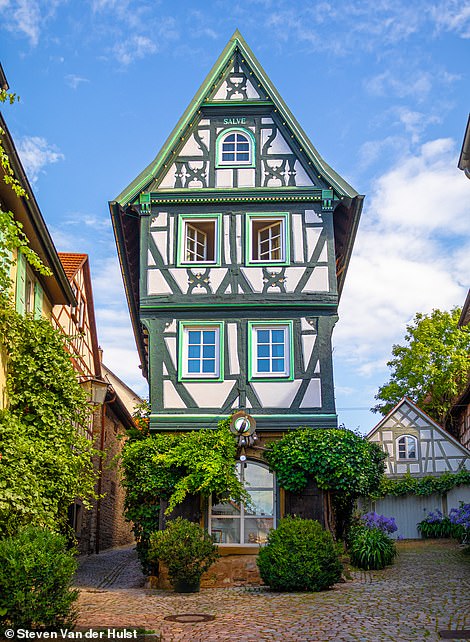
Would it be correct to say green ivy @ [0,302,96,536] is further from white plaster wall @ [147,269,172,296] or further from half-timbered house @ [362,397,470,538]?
half-timbered house @ [362,397,470,538]

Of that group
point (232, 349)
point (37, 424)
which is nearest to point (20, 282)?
point (37, 424)

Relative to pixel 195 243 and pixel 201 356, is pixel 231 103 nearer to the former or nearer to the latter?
pixel 195 243

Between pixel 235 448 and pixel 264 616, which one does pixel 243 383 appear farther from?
pixel 264 616

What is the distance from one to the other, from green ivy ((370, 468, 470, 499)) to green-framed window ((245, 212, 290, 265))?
15.6 meters

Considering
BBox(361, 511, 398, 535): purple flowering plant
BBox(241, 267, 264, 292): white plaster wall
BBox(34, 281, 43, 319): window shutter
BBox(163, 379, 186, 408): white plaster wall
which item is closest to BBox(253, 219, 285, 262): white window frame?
BBox(241, 267, 264, 292): white plaster wall

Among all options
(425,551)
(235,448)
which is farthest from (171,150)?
(425,551)

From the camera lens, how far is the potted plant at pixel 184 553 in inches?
587

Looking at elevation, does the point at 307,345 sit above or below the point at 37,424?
above

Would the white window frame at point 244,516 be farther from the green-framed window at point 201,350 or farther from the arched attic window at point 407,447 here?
the arched attic window at point 407,447

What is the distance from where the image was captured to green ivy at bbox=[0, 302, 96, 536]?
14289mm

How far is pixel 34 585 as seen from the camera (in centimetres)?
938

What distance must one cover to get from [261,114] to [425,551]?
13117 millimetres

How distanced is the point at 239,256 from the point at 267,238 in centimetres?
104

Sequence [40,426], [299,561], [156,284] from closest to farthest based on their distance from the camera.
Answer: [299,561] < [40,426] < [156,284]
